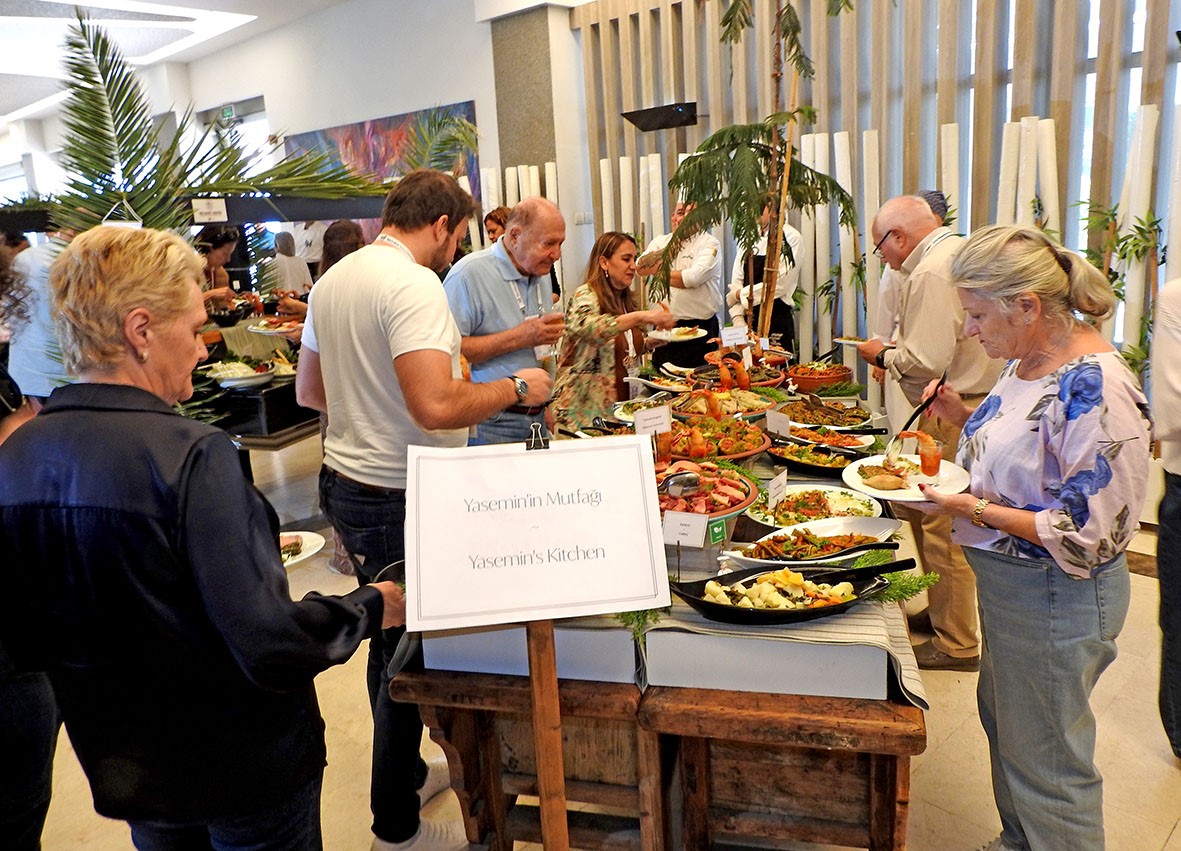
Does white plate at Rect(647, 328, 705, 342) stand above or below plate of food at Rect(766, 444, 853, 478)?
above

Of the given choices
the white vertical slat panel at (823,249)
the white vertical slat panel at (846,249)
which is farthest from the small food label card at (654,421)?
the white vertical slat panel at (823,249)

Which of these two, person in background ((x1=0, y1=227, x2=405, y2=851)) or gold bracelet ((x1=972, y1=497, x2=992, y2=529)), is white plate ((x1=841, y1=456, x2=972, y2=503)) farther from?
person in background ((x1=0, y1=227, x2=405, y2=851))

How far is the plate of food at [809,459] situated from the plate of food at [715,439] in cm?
7

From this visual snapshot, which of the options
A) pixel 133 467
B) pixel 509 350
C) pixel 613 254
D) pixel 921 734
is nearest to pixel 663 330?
pixel 613 254

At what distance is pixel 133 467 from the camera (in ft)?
3.84

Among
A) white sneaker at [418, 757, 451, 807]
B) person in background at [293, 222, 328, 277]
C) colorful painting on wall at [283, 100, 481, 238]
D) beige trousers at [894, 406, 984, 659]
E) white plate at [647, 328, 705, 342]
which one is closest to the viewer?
white sneaker at [418, 757, 451, 807]

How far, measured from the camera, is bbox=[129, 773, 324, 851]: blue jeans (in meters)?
1.39

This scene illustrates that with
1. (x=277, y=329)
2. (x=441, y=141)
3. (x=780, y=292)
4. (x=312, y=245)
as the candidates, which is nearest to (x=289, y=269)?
(x=312, y=245)

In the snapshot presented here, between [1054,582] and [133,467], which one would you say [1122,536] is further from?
[133,467]

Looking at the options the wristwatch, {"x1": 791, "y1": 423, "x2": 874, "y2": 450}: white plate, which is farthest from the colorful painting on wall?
the wristwatch

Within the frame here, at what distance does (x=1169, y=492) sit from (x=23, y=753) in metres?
2.65

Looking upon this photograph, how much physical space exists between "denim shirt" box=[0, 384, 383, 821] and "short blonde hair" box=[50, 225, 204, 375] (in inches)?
2.3

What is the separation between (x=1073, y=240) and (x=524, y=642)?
490 cm

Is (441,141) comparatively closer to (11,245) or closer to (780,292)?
(780,292)
